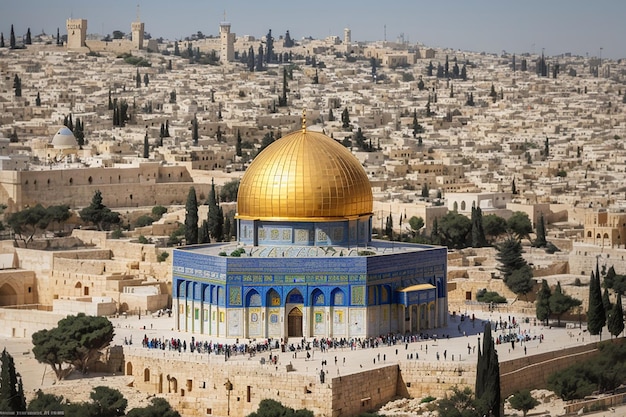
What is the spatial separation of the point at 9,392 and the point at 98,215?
89.2 ft

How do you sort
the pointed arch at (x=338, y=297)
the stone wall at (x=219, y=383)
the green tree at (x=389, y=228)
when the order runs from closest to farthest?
the stone wall at (x=219, y=383) → the pointed arch at (x=338, y=297) → the green tree at (x=389, y=228)

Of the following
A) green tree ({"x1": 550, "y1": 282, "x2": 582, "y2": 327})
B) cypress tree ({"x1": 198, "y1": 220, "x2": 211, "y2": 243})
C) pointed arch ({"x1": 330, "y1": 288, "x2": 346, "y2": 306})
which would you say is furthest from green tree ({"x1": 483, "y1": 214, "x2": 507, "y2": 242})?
pointed arch ({"x1": 330, "y1": 288, "x2": 346, "y2": 306})

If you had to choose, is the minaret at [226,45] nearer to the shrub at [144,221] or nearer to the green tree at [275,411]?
the shrub at [144,221]

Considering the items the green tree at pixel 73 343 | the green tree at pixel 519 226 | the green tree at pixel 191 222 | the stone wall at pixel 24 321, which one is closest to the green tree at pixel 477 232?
the green tree at pixel 519 226

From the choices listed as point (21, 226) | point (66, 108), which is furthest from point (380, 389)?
point (66, 108)

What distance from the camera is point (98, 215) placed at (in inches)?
2411

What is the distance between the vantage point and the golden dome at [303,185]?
42.3 metres

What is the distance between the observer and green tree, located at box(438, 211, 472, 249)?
58562 mm

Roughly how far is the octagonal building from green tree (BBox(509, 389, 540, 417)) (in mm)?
5343

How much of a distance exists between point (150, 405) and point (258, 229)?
7876 millimetres

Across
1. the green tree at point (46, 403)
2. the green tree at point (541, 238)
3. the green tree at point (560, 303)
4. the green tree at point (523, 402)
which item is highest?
the green tree at point (541, 238)

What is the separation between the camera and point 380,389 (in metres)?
37.2

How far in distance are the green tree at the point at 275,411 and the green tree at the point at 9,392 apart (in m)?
4.35

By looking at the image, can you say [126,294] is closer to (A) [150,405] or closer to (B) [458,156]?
(A) [150,405]
